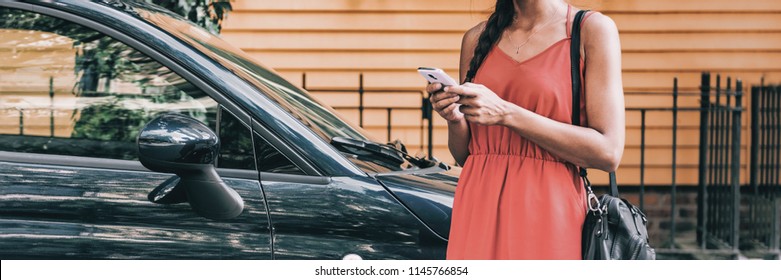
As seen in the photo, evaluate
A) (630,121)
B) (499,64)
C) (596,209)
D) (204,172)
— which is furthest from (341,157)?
(630,121)

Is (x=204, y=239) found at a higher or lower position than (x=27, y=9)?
lower

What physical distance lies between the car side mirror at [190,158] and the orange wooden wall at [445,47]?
630 cm

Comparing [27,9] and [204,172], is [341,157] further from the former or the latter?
[27,9]

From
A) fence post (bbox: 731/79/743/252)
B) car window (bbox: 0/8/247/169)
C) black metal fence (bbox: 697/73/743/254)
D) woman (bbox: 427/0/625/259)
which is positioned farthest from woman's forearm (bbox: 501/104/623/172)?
fence post (bbox: 731/79/743/252)

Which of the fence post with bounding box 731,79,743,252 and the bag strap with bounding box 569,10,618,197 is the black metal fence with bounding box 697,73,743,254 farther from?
the bag strap with bounding box 569,10,618,197

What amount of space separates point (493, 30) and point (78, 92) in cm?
131

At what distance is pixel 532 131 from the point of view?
7.88 ft

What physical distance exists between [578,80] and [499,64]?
0.67ft

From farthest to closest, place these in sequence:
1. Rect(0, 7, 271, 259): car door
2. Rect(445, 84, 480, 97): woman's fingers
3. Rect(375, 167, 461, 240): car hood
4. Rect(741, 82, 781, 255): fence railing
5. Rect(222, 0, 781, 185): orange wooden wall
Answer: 1. Rect(222, 0, 781, 185): orange wooden wall
2. Rect(741, 82, 781, 255): fence railing
3. Rect(375, 167, 461, 240): car hood
4. Rect(0, 7, 271, 259): car door
5. Rect(445, 84, 480, 97): woman's fingers

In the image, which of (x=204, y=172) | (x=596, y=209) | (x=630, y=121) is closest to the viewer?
(x=596, y=209)

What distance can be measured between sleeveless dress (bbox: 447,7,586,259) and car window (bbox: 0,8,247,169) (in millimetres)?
772

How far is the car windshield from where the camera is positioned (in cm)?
322

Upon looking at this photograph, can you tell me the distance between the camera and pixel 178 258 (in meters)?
2.86

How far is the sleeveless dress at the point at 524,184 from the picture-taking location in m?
2.46
